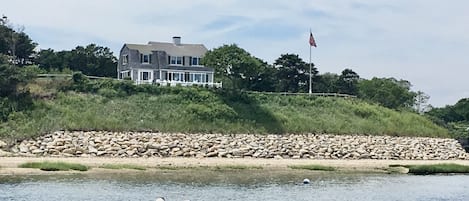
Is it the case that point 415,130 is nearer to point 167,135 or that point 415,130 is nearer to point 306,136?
point 306,136

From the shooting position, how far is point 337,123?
67.4 m

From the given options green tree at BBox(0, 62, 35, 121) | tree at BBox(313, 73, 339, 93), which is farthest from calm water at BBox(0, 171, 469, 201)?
tree at BBox(313, 73, 339, 93)

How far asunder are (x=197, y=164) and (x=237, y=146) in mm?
7524

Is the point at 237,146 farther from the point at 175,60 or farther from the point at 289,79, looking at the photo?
the point at 289,79

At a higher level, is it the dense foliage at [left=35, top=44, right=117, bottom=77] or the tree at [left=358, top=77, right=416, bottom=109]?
the dense foliage at [left=35, top=44, right=117, bottom=77]

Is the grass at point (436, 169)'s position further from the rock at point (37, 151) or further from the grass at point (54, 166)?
the rock at point (37, 151)

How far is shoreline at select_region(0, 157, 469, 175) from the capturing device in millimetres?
44594

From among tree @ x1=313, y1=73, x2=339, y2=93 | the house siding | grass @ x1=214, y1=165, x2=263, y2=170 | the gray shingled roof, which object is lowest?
grass @ x1=214, y1=165, x2=263, y2=170

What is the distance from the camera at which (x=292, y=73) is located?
104062mm

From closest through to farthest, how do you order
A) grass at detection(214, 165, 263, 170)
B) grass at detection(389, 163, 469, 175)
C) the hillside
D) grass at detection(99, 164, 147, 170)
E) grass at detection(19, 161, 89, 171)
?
1. grass at detection(19, 161, 89, 171)
2. grass at detection(99, 164, 147, 170)
3. grass at detection(214, 165, 263, 170)
4. grass at detection(389, 163, 469, 175)
5. the hillside

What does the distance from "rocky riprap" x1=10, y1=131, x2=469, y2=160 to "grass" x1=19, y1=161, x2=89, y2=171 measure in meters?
5.35

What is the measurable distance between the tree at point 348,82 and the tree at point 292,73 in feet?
17.0

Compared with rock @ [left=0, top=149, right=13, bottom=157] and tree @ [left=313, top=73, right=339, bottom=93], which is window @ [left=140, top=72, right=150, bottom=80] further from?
rock @ [left=0, top=149, right=13, bottom=157]

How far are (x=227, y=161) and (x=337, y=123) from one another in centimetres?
1777
